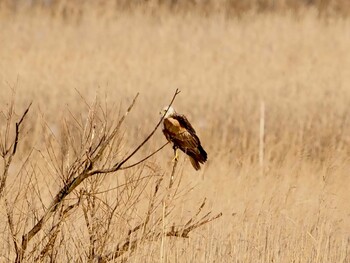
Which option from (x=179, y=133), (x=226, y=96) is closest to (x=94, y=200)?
(x=179, y=133)

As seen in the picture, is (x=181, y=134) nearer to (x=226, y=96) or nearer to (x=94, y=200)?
(x=94, y=200)

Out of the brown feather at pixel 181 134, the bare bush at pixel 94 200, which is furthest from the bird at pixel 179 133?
the bare bush at pixel 94 200

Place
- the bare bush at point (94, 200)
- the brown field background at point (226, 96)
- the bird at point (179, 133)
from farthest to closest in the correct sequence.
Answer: the brown field background at point (226, 96) → the bird at point (179, 133) → the bare bush at point (94, 200)

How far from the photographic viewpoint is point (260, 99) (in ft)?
50.6

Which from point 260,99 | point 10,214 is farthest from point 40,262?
point 260,99

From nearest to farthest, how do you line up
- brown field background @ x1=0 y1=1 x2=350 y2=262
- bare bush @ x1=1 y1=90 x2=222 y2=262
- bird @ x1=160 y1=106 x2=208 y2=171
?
1. bare bush @ x1=1 y1=90 x2=222 y2=262
2. bird @ x1=160 y1=106 x2=208 y2=171
3. brown field background @ x1=0 y1=1 x2=350 y2=262

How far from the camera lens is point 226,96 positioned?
15570 mm

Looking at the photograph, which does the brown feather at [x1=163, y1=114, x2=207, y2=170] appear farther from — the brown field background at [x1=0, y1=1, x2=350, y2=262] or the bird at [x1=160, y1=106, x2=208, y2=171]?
the brown field background at [x1=0, y1=1, x2=350, y2=262]

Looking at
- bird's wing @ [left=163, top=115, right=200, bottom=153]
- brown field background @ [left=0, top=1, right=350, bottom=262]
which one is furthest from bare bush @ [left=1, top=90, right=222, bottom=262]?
brown field background @ [left=0, top=1, right=350, bottom=262]

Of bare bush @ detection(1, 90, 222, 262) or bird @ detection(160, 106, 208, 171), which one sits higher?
bird @ detection(160, 106, 208, 171)

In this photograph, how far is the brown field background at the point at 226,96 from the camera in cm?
754

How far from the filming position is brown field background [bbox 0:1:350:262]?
754 centimetres

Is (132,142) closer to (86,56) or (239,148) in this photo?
(239,148)

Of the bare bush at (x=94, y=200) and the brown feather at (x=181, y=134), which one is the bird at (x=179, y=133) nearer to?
the brown feather at (x=181, y=134)
